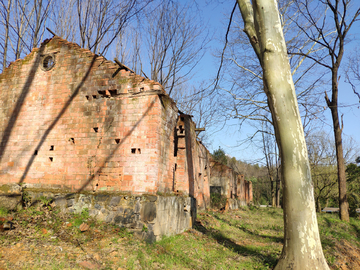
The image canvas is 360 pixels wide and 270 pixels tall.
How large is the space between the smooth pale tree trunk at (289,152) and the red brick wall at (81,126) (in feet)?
10.8

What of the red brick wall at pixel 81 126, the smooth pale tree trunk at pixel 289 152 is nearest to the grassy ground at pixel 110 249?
the red brick wall at pixel 81 126

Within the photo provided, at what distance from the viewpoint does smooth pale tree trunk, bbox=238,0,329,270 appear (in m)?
4.50

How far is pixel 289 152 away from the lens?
4.75 meters

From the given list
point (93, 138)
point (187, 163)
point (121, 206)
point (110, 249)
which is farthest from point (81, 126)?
point (187, 163)

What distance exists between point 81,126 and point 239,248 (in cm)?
571

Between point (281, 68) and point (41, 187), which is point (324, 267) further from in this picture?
point (41, 187)

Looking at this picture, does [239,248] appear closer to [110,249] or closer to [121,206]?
[121,206]

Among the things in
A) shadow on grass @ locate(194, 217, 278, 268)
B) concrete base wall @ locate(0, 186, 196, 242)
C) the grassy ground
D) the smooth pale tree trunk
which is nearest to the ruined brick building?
concrete base wall @ locate(0, 186, 196, 242)

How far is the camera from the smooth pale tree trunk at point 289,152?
450 cm

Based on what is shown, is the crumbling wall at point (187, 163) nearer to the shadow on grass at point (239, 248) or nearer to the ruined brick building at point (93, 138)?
the ruined brick building at point (93, 138)

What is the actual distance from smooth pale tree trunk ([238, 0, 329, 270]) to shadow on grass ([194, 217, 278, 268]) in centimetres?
125

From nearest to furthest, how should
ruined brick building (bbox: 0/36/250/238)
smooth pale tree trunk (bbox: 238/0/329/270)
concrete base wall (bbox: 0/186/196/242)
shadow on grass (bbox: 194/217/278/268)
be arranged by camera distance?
smooth pale tree trunk (bbox: 238/0/329/270) < shadow on grass (bbox: 194/217/278/268) < concrete base wall (bbox: 0/186/196/242) < ruined brick building (bbox: 0/36/250/238)

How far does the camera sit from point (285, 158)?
4.78m

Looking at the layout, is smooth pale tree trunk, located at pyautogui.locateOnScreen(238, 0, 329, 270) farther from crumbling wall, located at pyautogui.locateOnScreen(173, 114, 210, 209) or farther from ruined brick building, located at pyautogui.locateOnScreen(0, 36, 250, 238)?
crumbling wall, located at pyautogui.locateOnScreen(173, 114, 210, 209)
